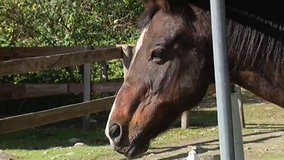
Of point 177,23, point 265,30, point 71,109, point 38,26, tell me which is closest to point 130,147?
point 177,23

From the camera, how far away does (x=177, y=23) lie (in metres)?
3.25

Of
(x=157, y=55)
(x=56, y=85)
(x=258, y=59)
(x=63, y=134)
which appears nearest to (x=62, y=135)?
(x=63, y=134)

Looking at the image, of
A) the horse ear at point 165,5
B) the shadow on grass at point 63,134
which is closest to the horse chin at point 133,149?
the horse ear at point 165,5

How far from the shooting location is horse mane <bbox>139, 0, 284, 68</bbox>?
10.1 feet

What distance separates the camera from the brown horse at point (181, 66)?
3.14m

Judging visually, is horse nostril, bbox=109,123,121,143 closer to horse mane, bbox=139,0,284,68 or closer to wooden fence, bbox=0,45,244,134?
horse mane, bbox=139,0,284,68

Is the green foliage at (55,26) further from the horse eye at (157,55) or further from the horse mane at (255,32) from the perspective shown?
the horse mane at (255,32)

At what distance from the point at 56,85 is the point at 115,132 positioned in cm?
730

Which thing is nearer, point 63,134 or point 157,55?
point 157,55

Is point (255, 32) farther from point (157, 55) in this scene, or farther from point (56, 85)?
point (56, 85)

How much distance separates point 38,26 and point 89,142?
4.96 meters

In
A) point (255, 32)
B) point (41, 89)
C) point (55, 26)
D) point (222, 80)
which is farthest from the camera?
point (55, 26)

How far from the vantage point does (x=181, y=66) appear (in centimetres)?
324

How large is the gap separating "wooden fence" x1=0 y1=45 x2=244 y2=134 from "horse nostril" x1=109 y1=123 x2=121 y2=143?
3.72 metres
